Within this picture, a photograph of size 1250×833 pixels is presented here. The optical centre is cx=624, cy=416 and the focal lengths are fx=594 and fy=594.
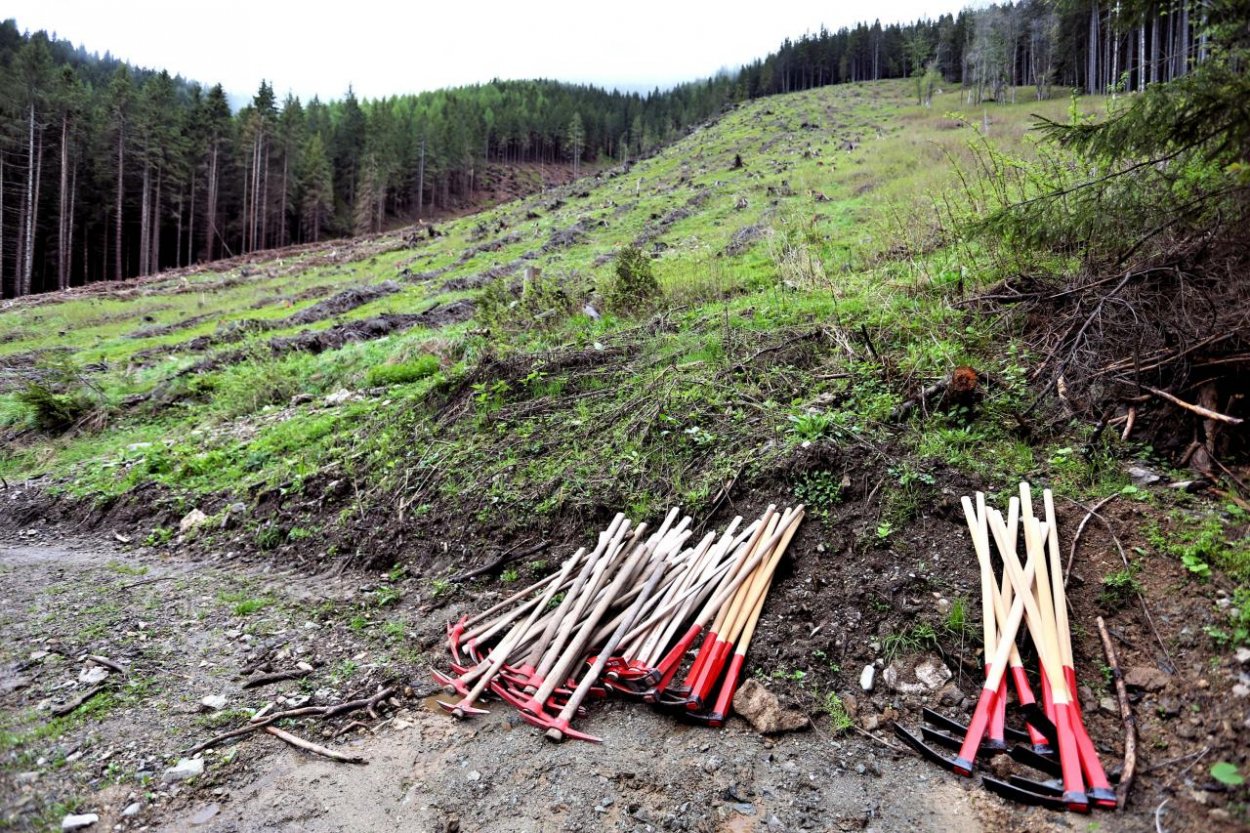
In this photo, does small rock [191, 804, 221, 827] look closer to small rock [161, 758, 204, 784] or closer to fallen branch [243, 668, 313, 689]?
small rock [161, 758, 204, 784]

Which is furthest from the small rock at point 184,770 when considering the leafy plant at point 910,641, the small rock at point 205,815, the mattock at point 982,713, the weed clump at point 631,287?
the weed clump at point 631,287

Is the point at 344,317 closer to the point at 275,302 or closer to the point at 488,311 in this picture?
the point at 275,302

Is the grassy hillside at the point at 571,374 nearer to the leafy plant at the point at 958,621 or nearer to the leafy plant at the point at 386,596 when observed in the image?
the leafy plant at the point at 386,596

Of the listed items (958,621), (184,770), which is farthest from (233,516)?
(958,621)

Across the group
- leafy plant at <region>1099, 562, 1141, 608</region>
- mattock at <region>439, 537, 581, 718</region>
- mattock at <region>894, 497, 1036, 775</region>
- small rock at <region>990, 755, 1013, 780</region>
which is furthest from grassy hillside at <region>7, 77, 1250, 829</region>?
mattock at <region>439, 537, 581, 718</region>

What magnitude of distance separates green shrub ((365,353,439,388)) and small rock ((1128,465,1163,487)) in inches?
323

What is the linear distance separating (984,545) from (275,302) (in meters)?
25.7

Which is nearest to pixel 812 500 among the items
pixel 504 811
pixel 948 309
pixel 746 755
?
pixel 746 755

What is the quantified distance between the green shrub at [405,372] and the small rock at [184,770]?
6.53 metres

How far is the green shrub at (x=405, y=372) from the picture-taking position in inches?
362

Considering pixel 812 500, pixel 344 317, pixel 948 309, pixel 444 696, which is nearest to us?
pixel 444 696

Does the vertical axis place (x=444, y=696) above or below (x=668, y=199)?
below

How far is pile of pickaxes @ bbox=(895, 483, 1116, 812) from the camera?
240 cm

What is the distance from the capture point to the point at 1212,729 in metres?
2.37
